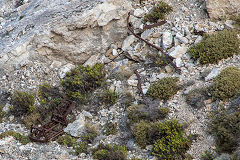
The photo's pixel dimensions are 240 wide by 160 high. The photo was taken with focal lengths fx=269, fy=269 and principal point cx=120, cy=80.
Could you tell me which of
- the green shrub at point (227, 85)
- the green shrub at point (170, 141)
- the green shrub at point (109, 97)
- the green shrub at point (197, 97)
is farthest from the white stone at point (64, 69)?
the green shrub at point (227, 85)

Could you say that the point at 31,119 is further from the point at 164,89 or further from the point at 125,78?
the point at 164,89

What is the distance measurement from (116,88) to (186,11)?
4.56 metres

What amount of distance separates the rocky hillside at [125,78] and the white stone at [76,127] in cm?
A: 3

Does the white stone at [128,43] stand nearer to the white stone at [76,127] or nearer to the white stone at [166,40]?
the white stone at [166,40]

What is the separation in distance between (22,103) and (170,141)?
18.2 ft

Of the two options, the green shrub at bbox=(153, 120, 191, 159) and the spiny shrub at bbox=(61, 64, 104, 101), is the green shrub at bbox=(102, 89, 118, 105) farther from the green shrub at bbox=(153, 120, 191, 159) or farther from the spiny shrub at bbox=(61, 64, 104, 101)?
the green shrub at bbox=(153, 120, 191, 159)

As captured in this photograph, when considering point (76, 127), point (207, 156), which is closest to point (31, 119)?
point (76, 127)

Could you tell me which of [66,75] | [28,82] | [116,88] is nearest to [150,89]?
[116,88]

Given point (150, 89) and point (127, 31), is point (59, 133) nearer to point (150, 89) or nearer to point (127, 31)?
point (150, 89)

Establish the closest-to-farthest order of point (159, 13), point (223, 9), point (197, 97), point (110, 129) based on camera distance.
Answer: point (197, 97)
point (110, 129)
point (223, 9)
point (159, 13)

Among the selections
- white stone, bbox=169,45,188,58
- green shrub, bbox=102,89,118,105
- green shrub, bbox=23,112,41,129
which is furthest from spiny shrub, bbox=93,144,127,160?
white stone, bbox=169,45,188,58

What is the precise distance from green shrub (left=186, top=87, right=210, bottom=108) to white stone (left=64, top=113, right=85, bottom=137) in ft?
11.5

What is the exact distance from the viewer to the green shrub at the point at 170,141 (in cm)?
704

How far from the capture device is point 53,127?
887 cm
